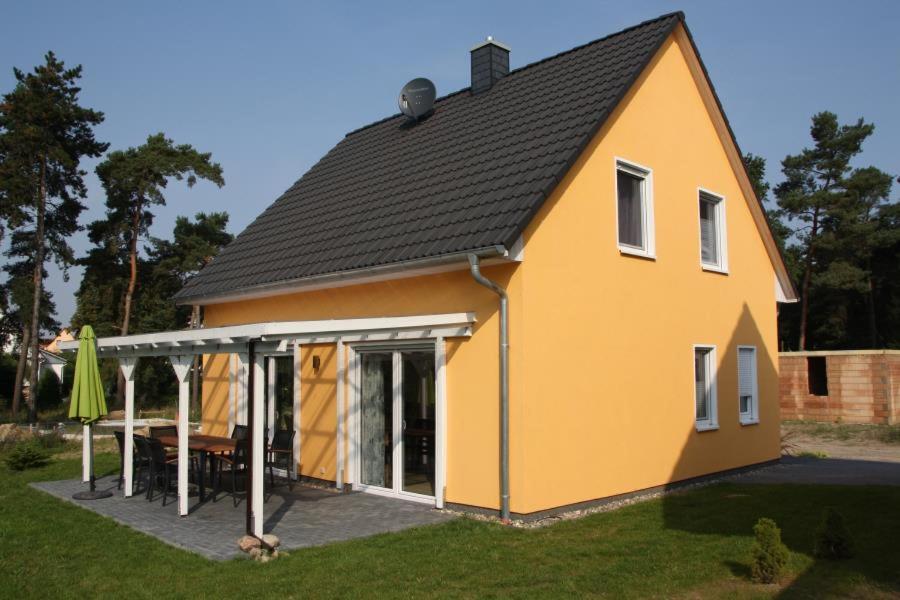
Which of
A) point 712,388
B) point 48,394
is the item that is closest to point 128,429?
point 712,388

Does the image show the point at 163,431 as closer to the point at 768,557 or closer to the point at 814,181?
the point at 768,557

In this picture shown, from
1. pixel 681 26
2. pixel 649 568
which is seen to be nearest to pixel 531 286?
pixel 649 568

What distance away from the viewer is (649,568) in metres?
6.94

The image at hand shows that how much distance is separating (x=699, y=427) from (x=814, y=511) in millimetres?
2794

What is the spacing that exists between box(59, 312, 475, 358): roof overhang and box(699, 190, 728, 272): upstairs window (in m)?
5.81

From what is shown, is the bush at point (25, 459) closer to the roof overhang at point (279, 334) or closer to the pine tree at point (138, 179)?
the roof overhang at point (279, 334)

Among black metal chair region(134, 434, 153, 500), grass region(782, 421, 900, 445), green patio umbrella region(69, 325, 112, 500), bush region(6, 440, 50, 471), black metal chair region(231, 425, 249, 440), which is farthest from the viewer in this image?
grass region(782, 421, 900, 445)

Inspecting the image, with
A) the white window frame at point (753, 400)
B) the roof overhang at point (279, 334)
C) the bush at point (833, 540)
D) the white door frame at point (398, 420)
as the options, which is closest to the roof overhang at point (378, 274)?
the roof overhang at point (279, 334)

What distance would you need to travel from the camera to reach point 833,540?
711 centimetres

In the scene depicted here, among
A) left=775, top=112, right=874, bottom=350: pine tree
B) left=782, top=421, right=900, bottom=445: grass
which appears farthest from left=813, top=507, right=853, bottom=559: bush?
left=775, top=112, right=874, bottom=350: pine tree

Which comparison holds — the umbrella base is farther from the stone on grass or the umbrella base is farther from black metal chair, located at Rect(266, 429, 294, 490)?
the stone on grass

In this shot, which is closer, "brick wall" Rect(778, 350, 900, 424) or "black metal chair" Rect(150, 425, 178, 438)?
"black metal chair" Rect(150, 425, 178, 438)

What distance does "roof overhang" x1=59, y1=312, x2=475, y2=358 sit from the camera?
8.09 metres

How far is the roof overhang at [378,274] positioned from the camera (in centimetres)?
895
